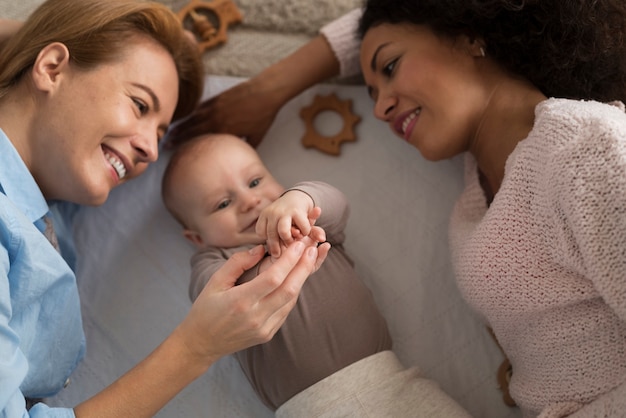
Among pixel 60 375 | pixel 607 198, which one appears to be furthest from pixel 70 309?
pixel 607 198

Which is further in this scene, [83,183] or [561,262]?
[83,183]

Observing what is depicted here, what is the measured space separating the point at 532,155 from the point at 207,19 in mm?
952

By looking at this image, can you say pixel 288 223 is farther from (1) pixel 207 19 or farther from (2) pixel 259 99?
(1) pixel 207 19

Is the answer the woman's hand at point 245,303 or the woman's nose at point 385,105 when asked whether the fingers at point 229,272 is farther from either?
the woman's nose at point 385,105

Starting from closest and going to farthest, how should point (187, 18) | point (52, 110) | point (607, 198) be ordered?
point (607, 198)
point (52, 110)
point (187, 18)

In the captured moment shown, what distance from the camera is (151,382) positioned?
A: 38.6 inches

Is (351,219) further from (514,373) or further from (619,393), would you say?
(619,393)

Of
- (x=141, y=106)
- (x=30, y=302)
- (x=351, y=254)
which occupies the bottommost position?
(x=351, y=254)

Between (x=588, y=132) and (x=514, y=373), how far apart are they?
1.59 feet

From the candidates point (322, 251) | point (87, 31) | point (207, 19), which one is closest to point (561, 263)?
point (322, 251)

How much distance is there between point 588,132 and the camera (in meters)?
0.94

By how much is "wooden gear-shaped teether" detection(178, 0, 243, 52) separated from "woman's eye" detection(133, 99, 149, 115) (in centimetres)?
42

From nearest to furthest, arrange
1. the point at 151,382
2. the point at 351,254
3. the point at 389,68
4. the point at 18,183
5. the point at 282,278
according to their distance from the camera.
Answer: the point at 282,278, the point at 151,382, the point at 18,183, the point at 389,68, the point at 351,254

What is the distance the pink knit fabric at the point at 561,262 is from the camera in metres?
0.91
